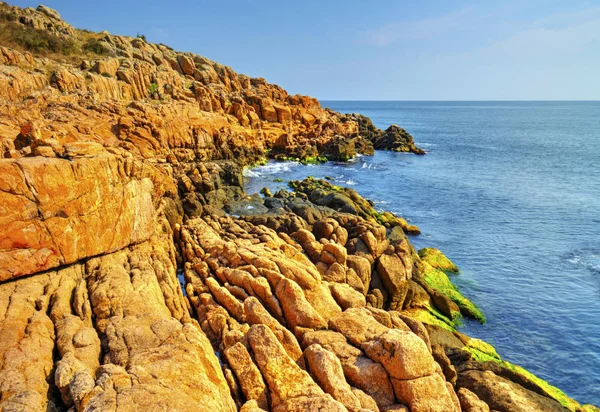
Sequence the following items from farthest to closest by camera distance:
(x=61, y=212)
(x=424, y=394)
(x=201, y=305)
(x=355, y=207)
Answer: (x=355, y=207), (x=201, y=305), (x=61, y=212), (x=424, y=394)

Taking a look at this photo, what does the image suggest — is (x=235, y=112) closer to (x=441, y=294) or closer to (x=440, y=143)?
(x=441, y=294)

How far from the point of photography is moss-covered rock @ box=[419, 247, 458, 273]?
32.9m

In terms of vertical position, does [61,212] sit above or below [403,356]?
above

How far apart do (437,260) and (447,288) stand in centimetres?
455

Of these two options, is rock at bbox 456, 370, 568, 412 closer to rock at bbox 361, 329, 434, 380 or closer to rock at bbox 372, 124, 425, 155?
rock at bbox 361, 329, 434, 380

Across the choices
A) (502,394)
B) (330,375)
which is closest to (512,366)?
(502,394)

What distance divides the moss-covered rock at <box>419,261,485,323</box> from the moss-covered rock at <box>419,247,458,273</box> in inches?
42.3

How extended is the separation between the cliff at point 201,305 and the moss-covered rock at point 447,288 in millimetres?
159

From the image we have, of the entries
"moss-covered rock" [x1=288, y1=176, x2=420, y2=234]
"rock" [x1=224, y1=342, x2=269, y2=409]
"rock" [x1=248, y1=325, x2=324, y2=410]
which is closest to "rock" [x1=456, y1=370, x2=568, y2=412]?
"rock" [x1=248, y1=325, x2=324, y2=410]

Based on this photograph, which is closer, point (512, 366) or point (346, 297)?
point (346, 297)

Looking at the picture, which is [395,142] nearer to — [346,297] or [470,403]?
[346,297]

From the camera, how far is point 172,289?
1839cm

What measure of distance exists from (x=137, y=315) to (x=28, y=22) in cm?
8437

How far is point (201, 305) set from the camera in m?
18.4
